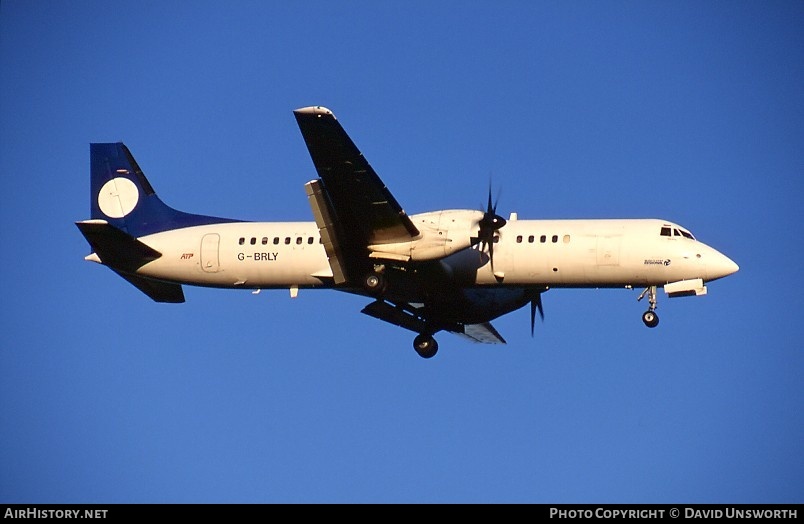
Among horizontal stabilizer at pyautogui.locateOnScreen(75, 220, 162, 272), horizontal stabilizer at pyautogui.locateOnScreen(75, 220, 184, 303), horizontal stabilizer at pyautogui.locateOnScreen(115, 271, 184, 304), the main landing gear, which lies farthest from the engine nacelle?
horizontal stabilizer at pyautogui.locateOnScreen(75, 220, 162, 272)

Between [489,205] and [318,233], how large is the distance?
5837mm

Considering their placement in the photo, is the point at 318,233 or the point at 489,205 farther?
the point at 318,233

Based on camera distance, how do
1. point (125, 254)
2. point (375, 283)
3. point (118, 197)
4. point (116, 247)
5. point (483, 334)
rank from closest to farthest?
1. point (375, 283)
2. point (116, 247)
3. point (125, 254)
4. point (118, 197)
5. point (483, 334)

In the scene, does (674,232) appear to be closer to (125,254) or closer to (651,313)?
(651,313)

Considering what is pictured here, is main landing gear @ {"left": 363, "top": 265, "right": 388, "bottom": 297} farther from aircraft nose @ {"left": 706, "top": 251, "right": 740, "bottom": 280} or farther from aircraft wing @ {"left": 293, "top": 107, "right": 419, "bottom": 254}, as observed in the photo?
aircraft nose @ {"left": 706, "top": 251, "right": 740, "bottom": 280}

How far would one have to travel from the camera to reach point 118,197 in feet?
138

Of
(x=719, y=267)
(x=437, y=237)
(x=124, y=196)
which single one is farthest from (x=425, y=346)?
(x=124, y=196)

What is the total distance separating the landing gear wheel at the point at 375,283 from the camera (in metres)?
37.4

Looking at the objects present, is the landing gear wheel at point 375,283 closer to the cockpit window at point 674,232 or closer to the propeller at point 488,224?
the propeller at point 488,224

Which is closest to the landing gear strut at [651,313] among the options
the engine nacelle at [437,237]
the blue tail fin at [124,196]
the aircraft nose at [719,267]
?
the aircraft nose at [719,267]

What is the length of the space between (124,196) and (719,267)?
790 inches
